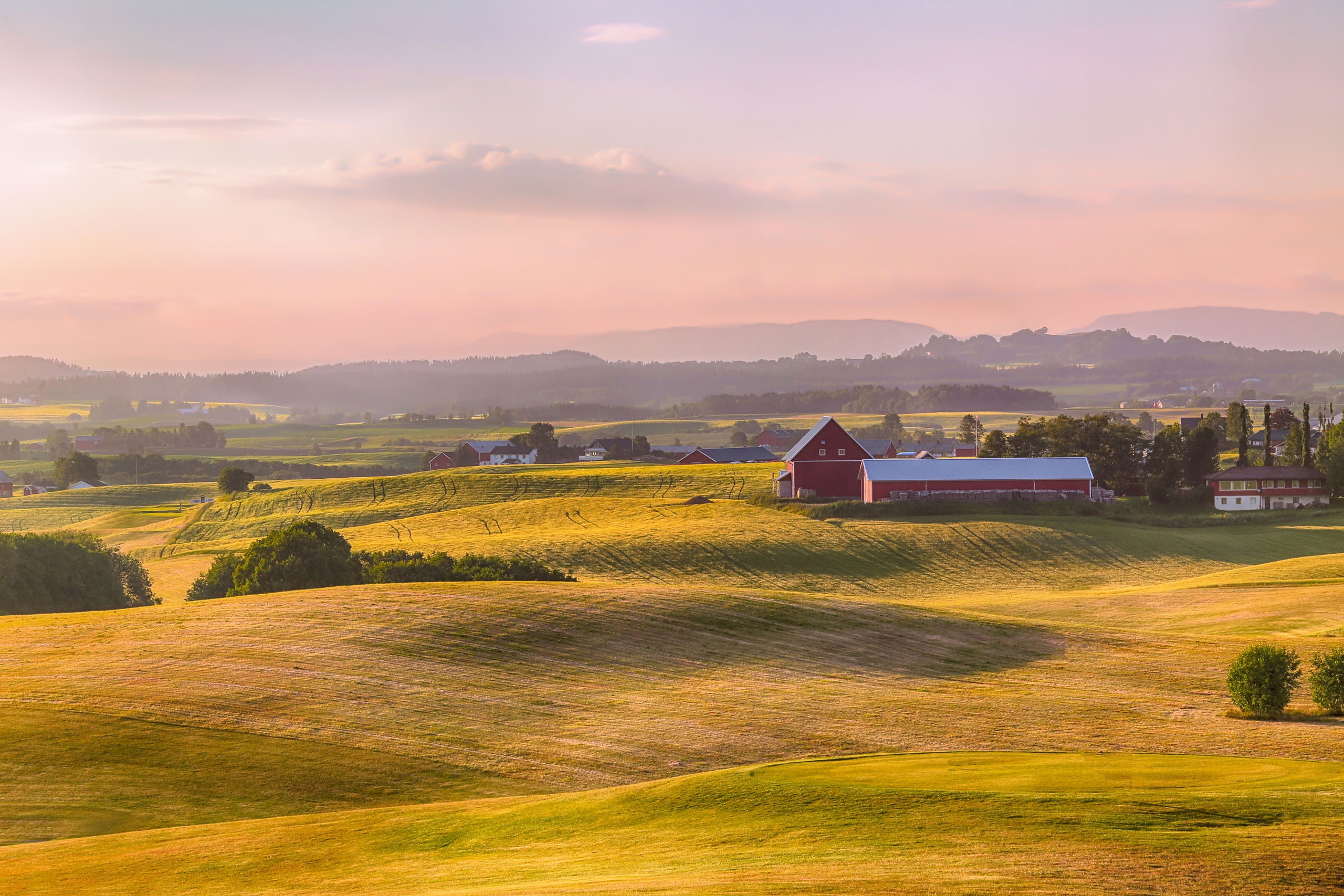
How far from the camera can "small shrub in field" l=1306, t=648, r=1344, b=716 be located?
25.6 meters

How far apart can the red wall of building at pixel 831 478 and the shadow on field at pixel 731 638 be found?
1914 inches

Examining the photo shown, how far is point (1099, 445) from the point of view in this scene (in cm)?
10050

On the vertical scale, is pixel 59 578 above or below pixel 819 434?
below

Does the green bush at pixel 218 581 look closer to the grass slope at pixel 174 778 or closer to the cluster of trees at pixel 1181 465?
the grass slope at pixel 174 778

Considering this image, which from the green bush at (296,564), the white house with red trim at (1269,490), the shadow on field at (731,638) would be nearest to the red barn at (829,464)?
the white house with red trim at (1269,490)

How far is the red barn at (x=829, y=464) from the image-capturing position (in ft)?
299

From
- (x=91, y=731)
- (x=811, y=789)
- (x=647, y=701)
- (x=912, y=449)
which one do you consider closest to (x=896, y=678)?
(x=647, y=701)

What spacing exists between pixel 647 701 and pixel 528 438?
15121cm

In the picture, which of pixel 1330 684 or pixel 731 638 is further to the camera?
pixel 731 638

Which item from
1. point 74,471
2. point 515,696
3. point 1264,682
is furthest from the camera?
point 74,471

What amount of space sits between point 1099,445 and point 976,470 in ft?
64.1

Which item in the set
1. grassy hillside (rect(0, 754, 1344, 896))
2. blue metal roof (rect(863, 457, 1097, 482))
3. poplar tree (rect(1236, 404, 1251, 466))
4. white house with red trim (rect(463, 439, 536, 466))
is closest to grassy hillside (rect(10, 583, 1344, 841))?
grassy hillside (rect(0, 754, 1344, 896))

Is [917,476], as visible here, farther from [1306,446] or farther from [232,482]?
[232,482]

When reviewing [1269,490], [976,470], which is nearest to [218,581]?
[976,470]
